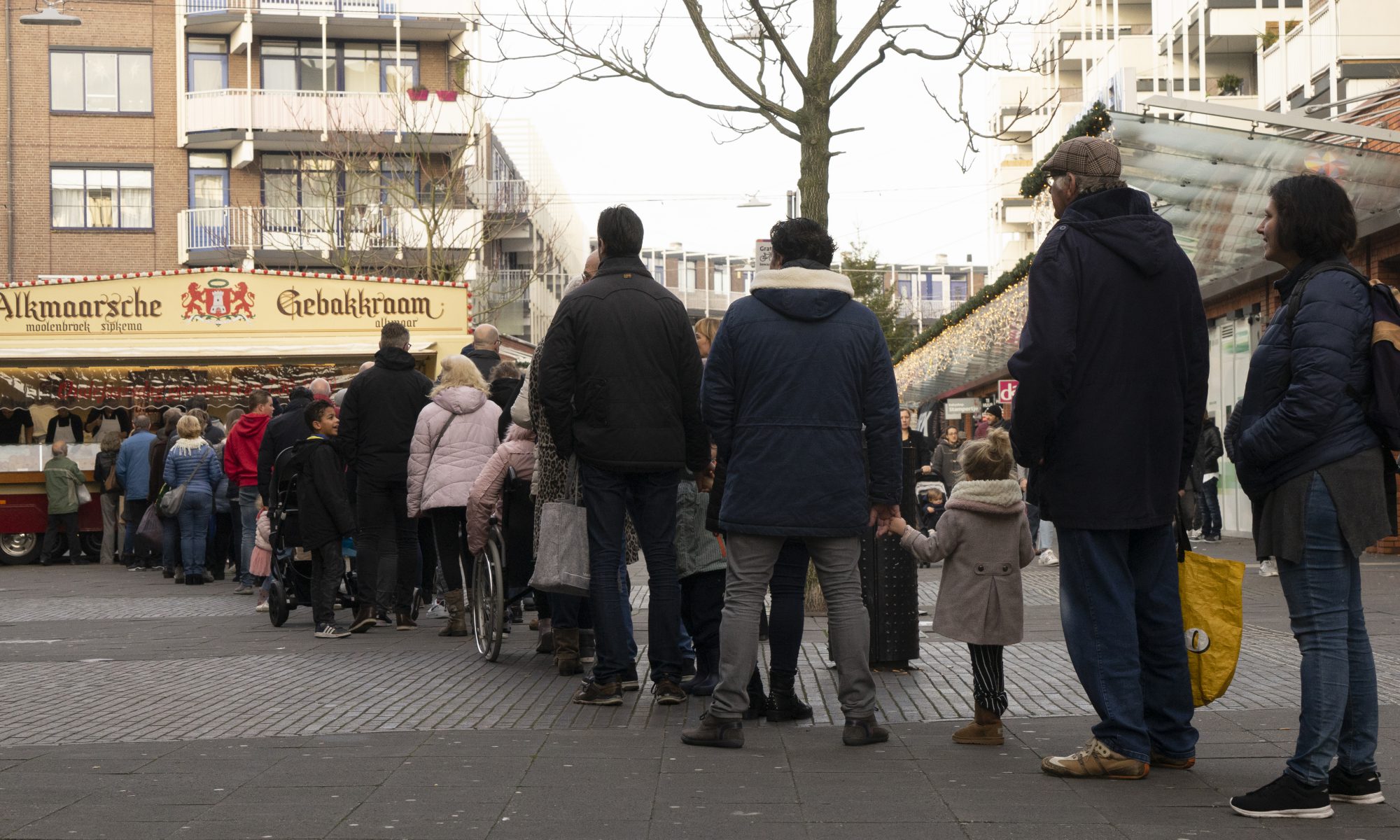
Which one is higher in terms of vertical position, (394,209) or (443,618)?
(394,209)

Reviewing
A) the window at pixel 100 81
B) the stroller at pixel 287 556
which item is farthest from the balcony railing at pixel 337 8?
the stroller at pixel 287 556

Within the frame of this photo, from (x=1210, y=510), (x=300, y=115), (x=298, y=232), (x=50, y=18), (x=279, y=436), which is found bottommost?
(x=1210, y=510)

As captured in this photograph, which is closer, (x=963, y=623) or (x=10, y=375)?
(x=963, y=623)

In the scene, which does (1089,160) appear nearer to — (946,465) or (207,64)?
(946,465)

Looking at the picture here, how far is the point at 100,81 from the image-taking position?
136ft

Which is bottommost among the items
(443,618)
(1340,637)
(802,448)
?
(443,618)

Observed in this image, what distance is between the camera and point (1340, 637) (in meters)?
4.96

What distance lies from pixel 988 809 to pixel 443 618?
7.99 m

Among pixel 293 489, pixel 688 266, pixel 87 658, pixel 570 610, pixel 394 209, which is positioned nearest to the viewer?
pixel 570 610

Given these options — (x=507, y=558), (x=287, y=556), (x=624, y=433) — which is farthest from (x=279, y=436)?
(x=624, y=433)

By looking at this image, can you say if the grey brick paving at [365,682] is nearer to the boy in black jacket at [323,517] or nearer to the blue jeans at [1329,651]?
the boy in black jacket at [323,517]

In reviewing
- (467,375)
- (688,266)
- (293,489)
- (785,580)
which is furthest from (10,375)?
(688,266)

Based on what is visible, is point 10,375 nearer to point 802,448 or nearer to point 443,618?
point 443,618

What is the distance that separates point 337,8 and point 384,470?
109 feet
